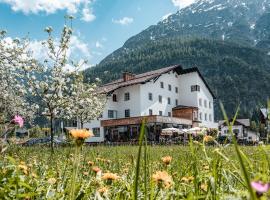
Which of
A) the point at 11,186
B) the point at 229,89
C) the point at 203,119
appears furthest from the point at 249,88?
the point at 11,186

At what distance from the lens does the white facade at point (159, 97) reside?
51625mm

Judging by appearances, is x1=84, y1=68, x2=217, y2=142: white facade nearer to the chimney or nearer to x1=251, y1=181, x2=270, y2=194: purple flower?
the chimney

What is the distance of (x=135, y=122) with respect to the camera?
153 ft

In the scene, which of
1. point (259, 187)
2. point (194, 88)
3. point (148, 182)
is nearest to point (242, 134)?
point (194, 88)

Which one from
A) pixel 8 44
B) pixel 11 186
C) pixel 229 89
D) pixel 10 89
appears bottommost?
pixel 11 186

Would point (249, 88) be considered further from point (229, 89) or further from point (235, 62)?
point (235, 62)

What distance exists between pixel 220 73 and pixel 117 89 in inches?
5746

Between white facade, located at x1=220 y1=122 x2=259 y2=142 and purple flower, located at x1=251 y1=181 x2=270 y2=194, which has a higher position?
purple flower, located at x1=251 y1=181 x2=270 y2=194

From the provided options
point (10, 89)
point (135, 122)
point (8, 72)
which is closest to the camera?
point (8, 72)

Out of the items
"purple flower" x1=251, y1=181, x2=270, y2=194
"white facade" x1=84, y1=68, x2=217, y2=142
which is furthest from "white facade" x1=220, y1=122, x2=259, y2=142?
"white facade" x1=84, y1=68, x2=217, y2=142

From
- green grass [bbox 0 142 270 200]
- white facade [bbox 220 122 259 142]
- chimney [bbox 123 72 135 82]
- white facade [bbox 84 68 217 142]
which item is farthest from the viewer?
chimney [bbox 123 72 135 82]

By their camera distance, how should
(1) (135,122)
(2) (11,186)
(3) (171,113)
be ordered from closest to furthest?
(2) (11,186), (1) (135,122), (3) (171,113)

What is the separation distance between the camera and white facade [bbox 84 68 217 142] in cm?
5162

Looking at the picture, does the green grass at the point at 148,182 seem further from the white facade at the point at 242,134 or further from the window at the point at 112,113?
the window at the point at 112,113
